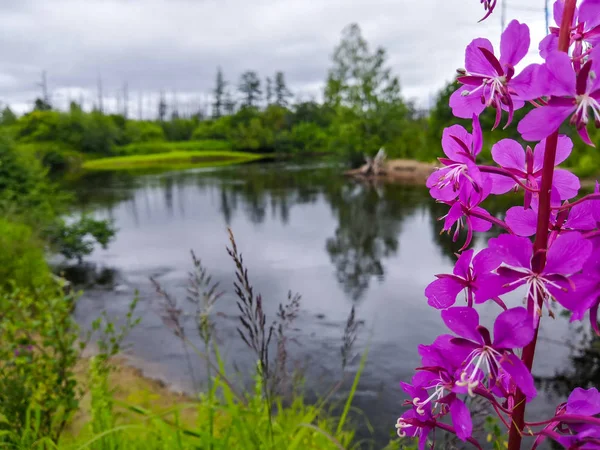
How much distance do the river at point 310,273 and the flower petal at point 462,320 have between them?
2.17 meters

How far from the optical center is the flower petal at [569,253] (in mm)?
682

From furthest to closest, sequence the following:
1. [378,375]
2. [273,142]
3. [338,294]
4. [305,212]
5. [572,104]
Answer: [273,142], [305,212], [338,294], [378,375], [572,104]

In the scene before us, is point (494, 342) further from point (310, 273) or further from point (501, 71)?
point (310, 273)

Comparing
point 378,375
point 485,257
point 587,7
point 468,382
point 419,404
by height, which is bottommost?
point 378,375

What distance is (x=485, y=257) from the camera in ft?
2.57

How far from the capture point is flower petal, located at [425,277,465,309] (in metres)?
0.85

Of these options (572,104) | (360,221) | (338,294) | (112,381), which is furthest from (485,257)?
(360,221)

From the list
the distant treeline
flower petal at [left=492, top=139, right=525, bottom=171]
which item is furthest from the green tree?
flower petal at [left=492, top=139, right=525, bottom=171]

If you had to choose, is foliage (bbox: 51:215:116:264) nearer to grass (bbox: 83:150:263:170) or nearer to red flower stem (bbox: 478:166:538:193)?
red flower stem (bbox: 478:166:538:193)

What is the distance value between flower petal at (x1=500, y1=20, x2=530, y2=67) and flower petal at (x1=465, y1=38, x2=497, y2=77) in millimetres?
22

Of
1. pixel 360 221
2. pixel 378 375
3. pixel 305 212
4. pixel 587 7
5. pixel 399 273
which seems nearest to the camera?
pixel 587 7

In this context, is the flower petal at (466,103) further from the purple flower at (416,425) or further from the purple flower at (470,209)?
the purple flower at (416,425)

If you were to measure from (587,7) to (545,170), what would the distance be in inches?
11.4

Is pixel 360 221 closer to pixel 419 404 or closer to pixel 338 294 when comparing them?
pixel 338 294
